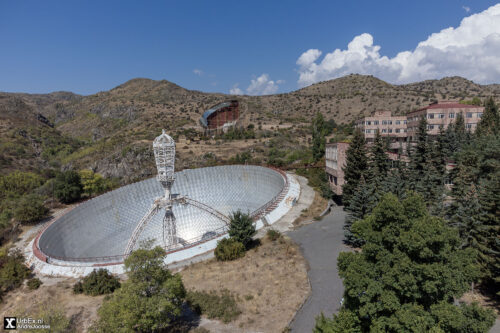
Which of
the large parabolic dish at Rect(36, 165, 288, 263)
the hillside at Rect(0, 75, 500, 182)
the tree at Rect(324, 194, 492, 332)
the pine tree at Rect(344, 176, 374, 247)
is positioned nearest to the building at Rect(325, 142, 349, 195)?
the large parabolic dish at Rect(36, 165, 288, 263)

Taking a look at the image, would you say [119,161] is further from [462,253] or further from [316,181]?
[462,253]

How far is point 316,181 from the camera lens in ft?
149

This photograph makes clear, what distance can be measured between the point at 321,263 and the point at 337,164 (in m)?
17.6

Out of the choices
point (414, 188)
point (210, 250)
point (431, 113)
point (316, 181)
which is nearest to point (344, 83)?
point (431, 113)

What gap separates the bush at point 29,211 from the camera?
117 feet

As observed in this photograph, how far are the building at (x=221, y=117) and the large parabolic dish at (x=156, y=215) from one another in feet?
153

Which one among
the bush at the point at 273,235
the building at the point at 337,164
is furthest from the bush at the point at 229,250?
the building at the point at 337,164

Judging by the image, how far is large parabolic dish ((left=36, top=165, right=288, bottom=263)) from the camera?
3142cm

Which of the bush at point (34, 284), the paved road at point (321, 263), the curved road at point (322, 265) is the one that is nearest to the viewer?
the curved road at point (322, 265)

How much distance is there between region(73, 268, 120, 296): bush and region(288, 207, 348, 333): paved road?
15060 millimetres

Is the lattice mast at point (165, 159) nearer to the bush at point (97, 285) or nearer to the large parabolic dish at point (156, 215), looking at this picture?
the large parabolic dish at point (156, 215)

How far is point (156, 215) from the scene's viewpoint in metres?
38.5

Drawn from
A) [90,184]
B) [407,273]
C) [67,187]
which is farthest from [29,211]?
[407,273]

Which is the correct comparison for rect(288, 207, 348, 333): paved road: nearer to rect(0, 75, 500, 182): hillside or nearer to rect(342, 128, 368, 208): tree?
rect(342, 128, 368, 208): tree
